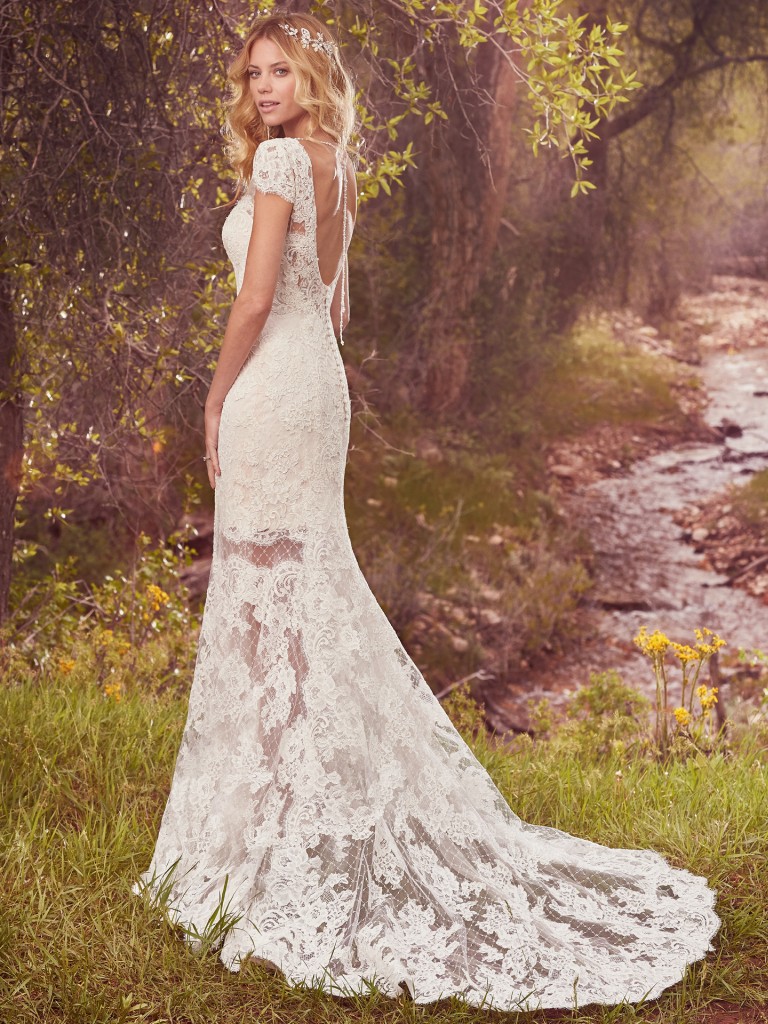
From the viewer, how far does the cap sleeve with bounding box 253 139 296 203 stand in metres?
2.87

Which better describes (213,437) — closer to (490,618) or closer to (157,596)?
(157,596)

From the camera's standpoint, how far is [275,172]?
287 centimetres

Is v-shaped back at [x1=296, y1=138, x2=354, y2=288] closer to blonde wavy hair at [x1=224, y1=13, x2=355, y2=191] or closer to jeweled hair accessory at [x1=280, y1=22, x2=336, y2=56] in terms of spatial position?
blonde wavy hair at [x1=224, y1=13, x2=355, y2=191]

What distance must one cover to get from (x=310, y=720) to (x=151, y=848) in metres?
0.71

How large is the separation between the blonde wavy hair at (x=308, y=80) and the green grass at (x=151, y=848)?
2139mm

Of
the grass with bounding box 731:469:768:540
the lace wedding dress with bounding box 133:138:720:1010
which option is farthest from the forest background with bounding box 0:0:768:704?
the grass with bounding box 731:469:768:540

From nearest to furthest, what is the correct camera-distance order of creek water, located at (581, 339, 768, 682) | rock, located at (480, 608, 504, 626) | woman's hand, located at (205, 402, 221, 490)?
woman's hand, located at (205, 402, 221, 490) < rock, located at (480, 608, 504, 626) < creek water, located at (581, 339, 768, 682)

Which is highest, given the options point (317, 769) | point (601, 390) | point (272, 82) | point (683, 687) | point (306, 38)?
point (306, 38)

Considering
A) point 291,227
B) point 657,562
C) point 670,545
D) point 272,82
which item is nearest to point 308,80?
point 272,82

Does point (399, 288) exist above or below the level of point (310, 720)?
above

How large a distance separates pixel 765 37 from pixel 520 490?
573 cm

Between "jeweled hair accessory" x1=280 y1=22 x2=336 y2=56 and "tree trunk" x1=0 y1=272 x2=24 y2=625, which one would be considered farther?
"tree trunk" x1=0 y1=272 x2=24 y2=625

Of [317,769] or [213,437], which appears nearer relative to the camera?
[317,769]

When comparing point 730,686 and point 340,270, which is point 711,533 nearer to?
point 730,686
